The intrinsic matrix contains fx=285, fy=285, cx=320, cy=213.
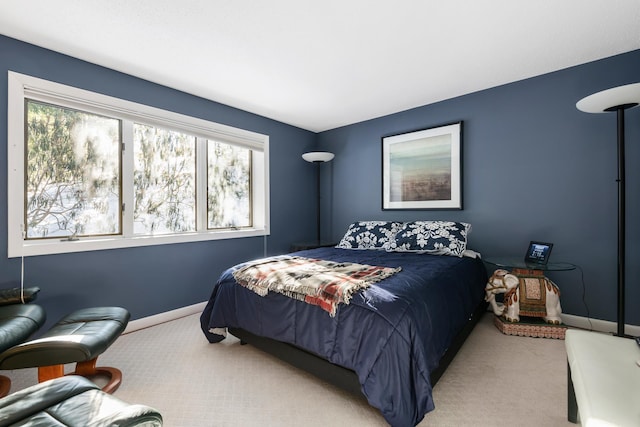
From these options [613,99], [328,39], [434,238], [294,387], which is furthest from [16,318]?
[613,99]

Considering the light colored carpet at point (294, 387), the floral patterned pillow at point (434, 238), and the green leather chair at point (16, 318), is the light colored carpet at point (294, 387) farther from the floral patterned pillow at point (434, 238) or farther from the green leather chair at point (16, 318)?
the floral patterned pillow at point (434, 238)

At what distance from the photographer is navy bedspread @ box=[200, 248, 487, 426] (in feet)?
4.66

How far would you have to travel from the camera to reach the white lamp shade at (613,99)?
6.27 ft

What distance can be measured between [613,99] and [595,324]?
1.94m

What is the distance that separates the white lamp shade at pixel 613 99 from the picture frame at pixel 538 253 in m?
1.15

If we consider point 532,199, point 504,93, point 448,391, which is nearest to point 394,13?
point 504,93

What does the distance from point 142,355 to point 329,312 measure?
1.66m

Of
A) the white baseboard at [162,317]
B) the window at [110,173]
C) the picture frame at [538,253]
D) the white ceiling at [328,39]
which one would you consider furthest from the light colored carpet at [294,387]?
the white ceiling at [328,39]

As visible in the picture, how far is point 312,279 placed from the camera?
184 cm

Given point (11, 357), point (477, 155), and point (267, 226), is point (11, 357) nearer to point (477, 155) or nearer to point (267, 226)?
point (267, 226)

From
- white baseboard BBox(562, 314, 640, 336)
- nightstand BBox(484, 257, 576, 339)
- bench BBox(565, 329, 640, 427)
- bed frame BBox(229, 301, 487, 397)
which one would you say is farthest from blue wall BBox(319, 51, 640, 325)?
bench BBox(565, 329, 640, 427)

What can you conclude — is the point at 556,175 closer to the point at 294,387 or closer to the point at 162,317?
the point at 294,387

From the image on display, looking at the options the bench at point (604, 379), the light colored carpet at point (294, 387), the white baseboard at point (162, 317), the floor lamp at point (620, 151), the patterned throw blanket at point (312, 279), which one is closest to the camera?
the bench at point (604, 379)

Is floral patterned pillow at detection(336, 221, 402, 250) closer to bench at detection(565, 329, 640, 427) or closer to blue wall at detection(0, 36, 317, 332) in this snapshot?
blue wall at detection(0, 36, 317, 332)
